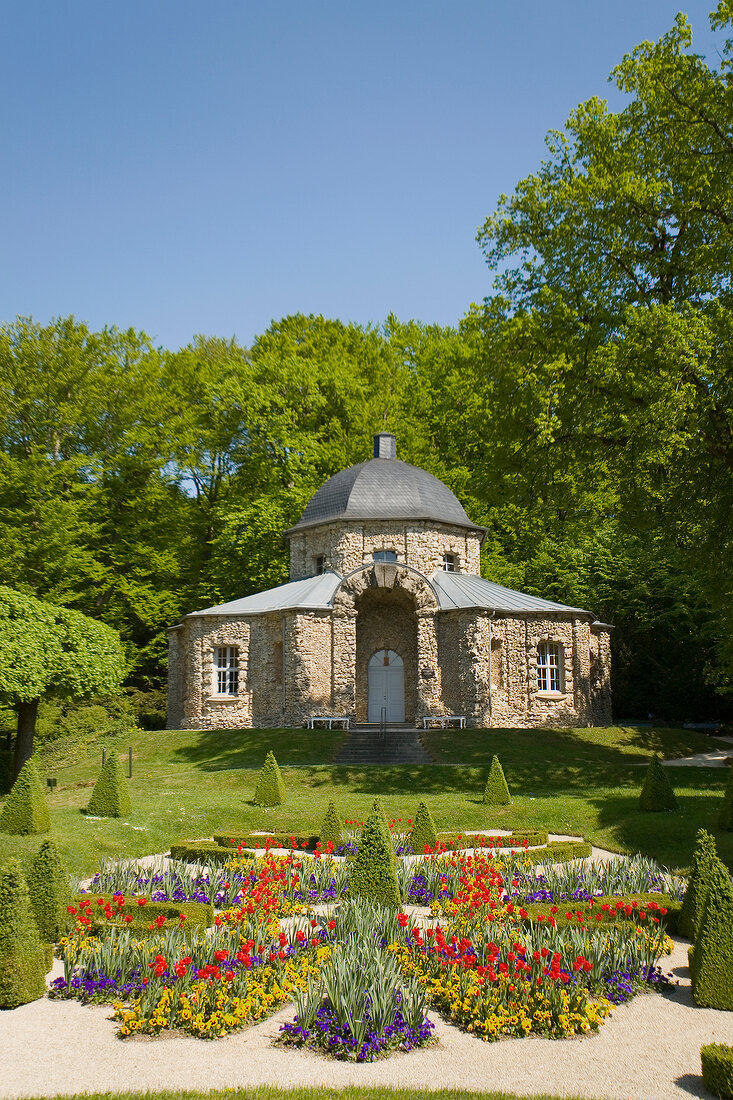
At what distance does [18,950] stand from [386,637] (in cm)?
2465

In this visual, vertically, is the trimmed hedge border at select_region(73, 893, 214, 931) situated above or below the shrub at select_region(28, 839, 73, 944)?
below

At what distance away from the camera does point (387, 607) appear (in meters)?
32.8

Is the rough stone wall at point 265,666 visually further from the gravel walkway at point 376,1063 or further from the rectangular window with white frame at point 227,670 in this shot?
the gravel walkway at point 376,1063

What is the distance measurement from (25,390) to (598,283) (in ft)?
79.9

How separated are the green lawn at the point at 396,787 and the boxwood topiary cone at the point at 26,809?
1.09 ft

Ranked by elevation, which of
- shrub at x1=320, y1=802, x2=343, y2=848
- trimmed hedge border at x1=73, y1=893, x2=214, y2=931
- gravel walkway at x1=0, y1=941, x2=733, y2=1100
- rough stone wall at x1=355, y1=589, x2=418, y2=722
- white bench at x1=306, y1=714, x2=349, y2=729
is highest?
rough stone wall at x1=355, y1=589, x2=418, y2=722

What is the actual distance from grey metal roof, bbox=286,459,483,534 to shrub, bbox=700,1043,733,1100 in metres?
25.8

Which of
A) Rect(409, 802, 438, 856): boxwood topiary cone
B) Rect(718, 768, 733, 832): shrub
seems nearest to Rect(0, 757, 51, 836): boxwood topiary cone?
Rect(409, 802, 438, 856): boxwood topiary cone

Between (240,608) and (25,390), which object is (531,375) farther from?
(25,390)

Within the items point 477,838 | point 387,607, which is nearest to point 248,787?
point 477,838

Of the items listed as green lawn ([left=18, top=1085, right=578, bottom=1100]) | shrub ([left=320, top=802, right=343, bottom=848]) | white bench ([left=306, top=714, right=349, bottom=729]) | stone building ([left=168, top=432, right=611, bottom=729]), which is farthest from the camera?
stone building ([left=168, top=432, right=611, bottom=729])

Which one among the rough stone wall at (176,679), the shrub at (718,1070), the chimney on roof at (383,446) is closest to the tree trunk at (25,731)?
the rough stone wall at (176,679)

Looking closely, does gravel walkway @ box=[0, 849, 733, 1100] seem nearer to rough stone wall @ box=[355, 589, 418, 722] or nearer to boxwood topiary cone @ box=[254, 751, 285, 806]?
boxwood topiary cone @ box=[254, 751, 285, 806]

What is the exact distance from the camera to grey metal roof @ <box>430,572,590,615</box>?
3002 centimetres
